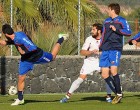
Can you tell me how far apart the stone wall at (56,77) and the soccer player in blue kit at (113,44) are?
13.7 feet

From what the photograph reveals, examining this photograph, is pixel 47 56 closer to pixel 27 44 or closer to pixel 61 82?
pixel 27 44

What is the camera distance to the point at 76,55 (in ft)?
60.0

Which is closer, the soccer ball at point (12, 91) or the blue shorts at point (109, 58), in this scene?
the blue shorts at point (109, 58)

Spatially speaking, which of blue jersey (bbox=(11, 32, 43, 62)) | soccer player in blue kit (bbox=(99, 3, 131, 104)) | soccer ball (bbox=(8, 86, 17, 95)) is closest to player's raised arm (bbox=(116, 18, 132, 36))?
soccer player in blue kit (bbox=(99, 3, 131, 104))

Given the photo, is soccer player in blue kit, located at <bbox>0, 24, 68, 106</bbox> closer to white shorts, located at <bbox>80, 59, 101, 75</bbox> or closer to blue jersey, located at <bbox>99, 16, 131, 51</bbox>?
white shorts, located at <bbox>80, 59, 101, 75</bbox>

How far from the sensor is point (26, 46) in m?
13.2

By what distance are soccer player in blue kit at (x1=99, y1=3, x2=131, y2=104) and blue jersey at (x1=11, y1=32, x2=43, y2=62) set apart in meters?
1.33

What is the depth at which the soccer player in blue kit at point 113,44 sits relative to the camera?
1340cm

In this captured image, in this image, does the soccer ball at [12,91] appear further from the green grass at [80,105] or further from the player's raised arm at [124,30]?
the player's raised arm at [124,30]

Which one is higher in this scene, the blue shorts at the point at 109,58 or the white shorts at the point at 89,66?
the blue shorts at the point at 109,58

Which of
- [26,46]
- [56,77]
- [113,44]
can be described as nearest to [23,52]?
[26,46]

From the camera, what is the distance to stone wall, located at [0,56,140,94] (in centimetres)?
1755

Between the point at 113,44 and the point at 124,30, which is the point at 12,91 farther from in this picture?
the point at 124,30

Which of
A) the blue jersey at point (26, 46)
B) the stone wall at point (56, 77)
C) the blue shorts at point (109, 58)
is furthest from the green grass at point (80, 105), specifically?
the stone wall at point (56, 77)
